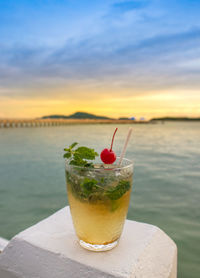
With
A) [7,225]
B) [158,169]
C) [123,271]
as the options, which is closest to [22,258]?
[123,271]

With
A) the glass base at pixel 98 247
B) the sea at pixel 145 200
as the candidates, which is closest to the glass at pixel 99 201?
the glass base at pixel 98 247

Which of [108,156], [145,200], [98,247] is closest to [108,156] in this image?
[108,156]

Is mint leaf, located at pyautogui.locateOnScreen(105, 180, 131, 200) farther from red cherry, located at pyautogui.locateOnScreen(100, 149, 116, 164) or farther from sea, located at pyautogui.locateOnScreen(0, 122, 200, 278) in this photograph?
sea, located at pyautogui.locateOnScreen(0, 122, 200, 278)

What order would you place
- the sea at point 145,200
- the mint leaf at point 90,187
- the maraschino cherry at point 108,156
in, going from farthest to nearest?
the sea at point 145,200, the maraschino cherry at point 108,156, the mint leaf at point 90,187

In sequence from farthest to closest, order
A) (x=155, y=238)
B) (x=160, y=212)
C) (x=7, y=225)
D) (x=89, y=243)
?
(x=160, y=212)
(x=7, y=225)
(x=155, y=238)
(x=89, y=243)

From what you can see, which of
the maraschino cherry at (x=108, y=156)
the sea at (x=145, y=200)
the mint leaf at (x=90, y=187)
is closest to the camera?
the mint leaf at (x=90, y=187)

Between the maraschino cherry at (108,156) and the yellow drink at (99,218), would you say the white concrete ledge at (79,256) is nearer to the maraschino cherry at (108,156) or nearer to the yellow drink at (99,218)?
the yellow drink at (99,218)

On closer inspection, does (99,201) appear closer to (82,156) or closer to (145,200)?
(82,156)

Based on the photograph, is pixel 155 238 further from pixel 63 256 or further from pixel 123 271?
pixel 63 256
